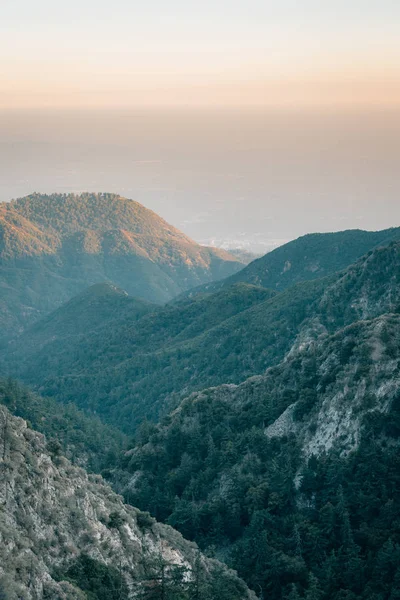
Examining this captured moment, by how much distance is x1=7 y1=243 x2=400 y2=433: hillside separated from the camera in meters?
81.2

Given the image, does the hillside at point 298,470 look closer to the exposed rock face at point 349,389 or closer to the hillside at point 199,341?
the exposed rock face at point 349,389

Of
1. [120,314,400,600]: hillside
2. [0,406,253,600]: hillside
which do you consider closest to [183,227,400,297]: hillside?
[120,314,400,600]: hillside

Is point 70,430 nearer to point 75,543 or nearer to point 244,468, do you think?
point 244,468

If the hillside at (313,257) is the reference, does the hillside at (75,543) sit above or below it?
below

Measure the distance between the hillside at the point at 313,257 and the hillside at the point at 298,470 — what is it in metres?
56.8

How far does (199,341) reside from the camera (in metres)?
101

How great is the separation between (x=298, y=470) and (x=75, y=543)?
18.7 metres

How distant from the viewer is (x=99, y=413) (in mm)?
103250

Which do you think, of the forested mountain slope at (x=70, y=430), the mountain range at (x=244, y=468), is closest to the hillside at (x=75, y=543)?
the mountain range at (x=244, y=468)

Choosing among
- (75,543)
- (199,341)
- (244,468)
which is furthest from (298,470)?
(199,341)

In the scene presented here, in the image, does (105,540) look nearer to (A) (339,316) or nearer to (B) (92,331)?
(A) (339,316)

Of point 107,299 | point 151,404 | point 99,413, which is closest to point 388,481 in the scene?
point 151,404

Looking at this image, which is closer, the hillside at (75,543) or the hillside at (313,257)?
the hillside at (75,543)

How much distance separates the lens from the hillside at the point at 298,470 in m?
43.8
